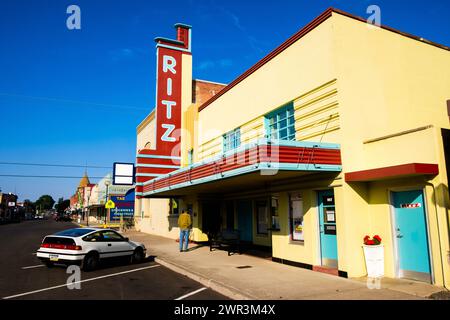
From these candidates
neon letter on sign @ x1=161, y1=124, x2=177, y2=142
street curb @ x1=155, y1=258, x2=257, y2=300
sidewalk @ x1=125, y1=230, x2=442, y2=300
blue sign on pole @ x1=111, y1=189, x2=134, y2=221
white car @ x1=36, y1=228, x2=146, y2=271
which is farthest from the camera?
blue sign on pole @ x1=111, y1=189, x2=134, y2=221

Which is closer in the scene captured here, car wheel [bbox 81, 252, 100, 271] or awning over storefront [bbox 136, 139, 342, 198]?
awning over storefront [bbox 136, 139, 342, 198]

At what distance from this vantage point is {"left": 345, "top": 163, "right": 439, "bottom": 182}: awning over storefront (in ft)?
25.9

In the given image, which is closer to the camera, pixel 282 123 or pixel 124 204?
pixel 282 123

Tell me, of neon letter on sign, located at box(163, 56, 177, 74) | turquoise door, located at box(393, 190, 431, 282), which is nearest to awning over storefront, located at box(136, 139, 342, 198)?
turquoise door, located at box(393, 190, 431, 282)

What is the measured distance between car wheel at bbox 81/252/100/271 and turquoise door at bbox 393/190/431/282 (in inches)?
347

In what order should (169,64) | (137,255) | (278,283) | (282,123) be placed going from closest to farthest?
(278,283), (282,123), (137,255), (169,64)

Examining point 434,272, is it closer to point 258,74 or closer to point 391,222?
point 391,222

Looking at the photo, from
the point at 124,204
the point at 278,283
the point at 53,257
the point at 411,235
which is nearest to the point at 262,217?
the point at 278,283

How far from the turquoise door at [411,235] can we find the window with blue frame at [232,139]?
7.64 meters

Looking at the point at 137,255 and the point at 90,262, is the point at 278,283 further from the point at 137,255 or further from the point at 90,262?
the point at 137,255

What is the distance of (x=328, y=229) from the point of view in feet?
33.2

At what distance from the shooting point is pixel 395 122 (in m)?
10.6

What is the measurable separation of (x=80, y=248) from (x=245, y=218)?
774 cm

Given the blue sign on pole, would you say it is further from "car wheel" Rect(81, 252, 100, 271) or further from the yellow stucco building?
"car wheel" Rect(81, 252, 100, 271)
